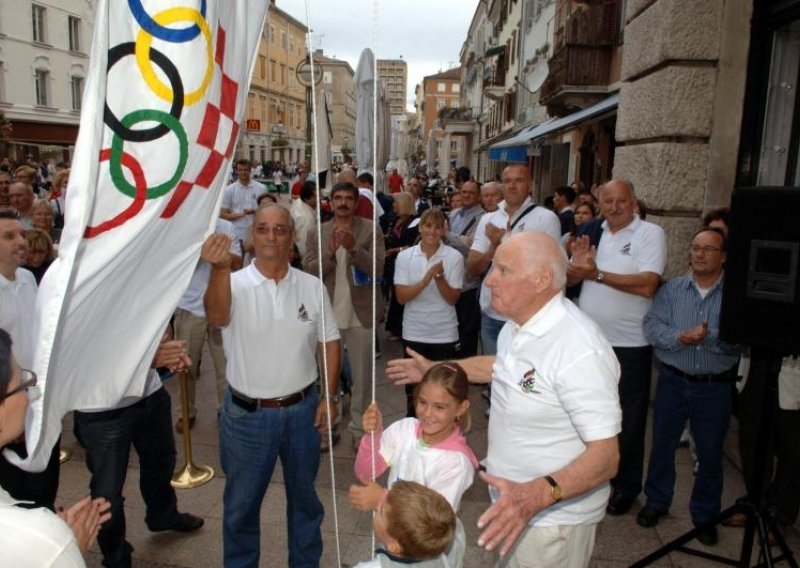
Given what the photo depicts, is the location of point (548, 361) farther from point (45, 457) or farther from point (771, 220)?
point (45, 457)

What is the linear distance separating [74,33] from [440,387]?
44.4m

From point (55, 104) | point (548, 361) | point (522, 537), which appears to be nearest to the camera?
point (548, 361)

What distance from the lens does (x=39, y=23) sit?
3609 cm

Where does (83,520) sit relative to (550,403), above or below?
below

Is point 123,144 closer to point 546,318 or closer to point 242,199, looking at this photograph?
point 546,318

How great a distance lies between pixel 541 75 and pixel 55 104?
3116 cm


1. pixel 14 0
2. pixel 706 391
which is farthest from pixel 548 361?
pixel 14 0

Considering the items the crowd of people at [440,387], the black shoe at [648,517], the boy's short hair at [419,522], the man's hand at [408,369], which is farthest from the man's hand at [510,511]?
the black shoe at [648,517]

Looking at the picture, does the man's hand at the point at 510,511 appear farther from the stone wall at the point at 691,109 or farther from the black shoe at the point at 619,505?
the stone wall at the point at 691,109

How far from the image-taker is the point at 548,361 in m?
2.18

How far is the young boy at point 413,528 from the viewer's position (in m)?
2.02

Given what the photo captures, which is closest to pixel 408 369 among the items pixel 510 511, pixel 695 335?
pixel 510 511

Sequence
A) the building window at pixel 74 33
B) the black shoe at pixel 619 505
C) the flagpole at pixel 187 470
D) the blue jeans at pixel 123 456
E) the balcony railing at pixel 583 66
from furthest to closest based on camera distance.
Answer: the building window at pixel 74 33 < the balcony railing at pixel 583 66 < the flagpole at pixel 187 470 < the black shoe at pixel 619 505 < the blue jeans at pixel 123 456

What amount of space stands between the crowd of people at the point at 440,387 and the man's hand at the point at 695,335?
0.05 ft
